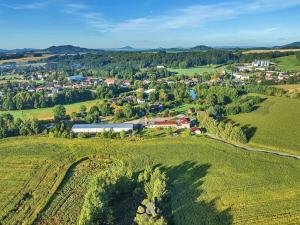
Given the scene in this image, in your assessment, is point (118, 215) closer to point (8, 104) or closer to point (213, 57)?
point (8, 104)

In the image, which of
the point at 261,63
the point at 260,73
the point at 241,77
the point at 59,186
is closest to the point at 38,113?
the point at 59,186

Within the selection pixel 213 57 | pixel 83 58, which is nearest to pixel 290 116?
pixel 213 57

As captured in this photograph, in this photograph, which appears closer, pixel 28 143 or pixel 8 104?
pixel 28 143

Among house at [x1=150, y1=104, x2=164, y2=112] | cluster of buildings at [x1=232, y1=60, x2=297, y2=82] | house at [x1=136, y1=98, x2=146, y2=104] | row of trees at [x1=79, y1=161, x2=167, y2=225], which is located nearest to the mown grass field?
row of trees at [x1=79, y1=161, x2=167, y2=225]

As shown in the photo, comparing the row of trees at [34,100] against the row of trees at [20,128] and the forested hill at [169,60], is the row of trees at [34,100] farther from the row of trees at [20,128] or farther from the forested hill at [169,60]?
the forested hill at [169,60]

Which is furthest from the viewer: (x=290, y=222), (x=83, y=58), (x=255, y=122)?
(x=83, y=58)

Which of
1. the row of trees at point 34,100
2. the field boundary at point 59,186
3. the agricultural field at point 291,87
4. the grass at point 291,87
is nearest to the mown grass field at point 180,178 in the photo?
the field boundary at point 59,186
